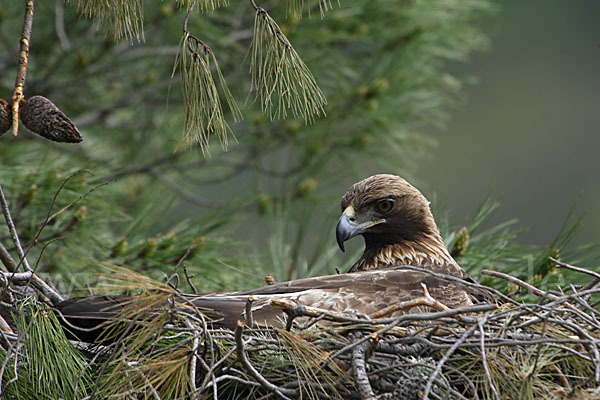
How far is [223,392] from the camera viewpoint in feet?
8.36

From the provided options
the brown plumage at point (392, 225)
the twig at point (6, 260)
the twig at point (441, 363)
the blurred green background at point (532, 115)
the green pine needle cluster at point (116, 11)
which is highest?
the green pine needle cluster at point (116, 11)

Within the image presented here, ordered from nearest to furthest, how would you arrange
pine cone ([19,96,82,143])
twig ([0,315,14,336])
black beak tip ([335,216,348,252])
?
1. pine cone ([19,96,82,143])
2. twig ([0,315,14,336])
3. black beak tip ([335,216,348,252])

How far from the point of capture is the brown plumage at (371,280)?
2.73 meters

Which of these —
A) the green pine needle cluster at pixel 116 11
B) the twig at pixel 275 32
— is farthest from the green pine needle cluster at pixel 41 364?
the twig at pixel 275 32

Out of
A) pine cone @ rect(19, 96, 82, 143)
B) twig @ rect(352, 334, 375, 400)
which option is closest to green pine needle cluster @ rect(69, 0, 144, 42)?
pine cone @ rect(19, 96, 82, 143)

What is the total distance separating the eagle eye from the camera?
3.87m

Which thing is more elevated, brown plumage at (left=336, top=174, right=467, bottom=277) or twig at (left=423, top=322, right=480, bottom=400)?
twig at (left=423, top=322, right=480, bottom=400)

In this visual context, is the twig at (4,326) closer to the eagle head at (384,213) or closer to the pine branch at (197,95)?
the pine branch at (197,95)

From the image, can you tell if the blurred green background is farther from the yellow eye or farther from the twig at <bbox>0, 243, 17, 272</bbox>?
Result: the twig at <bbox>0, 243, 17, 272</bbox>

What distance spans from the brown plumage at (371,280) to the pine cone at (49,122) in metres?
0.52

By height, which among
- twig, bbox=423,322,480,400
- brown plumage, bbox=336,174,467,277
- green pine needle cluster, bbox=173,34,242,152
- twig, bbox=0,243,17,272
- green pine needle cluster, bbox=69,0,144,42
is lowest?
brown plumage, bbox=336,174,467,277

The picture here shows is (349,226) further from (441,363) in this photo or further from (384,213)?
(441,363)

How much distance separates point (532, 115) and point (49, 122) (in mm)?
28055

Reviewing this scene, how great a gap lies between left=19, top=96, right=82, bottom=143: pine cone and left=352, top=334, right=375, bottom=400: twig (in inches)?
40.2
